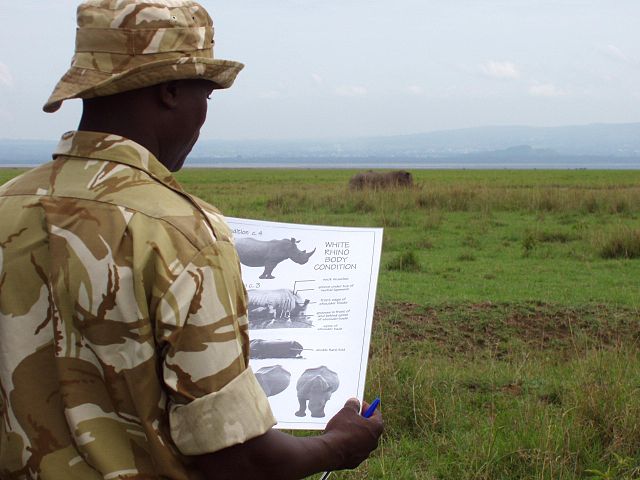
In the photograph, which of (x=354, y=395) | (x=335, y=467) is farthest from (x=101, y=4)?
(x=354, y=395)

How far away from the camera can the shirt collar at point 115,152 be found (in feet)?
5.58

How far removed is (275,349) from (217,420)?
1.25 m

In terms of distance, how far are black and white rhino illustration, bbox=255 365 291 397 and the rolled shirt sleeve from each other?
1.15 metres

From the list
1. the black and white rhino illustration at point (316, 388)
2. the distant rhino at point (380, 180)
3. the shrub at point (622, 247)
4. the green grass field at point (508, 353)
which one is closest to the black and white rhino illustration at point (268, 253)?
the black and white rhino illustration at point (316, 388)

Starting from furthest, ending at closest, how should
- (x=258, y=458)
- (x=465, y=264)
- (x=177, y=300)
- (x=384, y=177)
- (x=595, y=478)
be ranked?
(x=384, y=177), (x=465, y=264), (x=595, y=478), (x=258, y=458), (x=177, y=300)

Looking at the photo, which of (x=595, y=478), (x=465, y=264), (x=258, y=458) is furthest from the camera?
(x=465, y=264)

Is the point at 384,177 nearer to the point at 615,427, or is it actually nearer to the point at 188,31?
the point at 615,427

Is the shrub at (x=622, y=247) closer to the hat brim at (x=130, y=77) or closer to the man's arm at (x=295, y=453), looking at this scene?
the man's arm at (x=295, y=453)

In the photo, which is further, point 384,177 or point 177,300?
point 384,177

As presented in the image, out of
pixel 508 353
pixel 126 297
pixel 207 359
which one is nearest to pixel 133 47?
pixel 126 297

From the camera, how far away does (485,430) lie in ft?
15.5

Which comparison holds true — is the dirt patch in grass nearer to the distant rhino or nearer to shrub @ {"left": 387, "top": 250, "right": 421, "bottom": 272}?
shrub @ {"left": 387, "top": 250, "right": 421, "bottom": 272}

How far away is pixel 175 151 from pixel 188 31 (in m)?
0.24

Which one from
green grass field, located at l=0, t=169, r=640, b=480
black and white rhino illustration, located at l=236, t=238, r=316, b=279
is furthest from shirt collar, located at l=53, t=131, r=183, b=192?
green grass field, located at l=0, t=169, r=640, b=480
